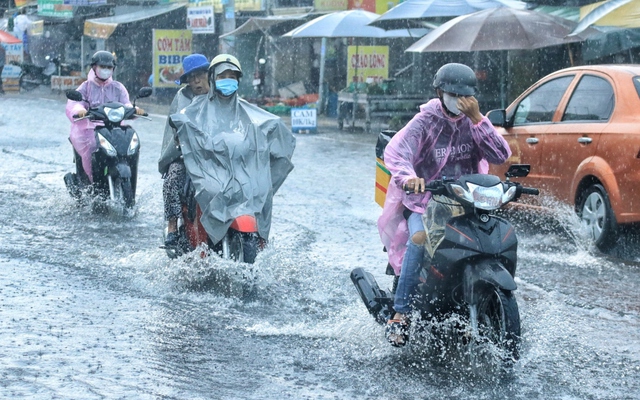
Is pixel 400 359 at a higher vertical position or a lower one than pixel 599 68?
lower

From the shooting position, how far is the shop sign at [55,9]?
41344 mm

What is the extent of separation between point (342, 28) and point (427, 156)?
54.0 ft

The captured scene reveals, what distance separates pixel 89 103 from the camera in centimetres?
1080

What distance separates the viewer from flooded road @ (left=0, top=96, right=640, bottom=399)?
498 centimetres

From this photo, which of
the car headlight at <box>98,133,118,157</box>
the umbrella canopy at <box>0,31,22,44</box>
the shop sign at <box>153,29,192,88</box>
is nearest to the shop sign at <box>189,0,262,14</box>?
the shop sign at <box>153,29,192,88</box>

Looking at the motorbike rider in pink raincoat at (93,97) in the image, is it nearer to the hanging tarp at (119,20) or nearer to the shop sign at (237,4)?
the shop sign at (237,4)

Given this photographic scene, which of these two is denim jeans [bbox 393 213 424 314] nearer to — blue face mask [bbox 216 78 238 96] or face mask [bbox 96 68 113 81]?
blue face mask [bbox 216 78 238 96]

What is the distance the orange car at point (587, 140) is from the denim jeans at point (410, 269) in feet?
10.0

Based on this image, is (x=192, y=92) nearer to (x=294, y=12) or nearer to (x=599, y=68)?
(x=599, y=68)

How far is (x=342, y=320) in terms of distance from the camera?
20.6 ft

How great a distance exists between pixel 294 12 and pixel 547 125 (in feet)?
68.8

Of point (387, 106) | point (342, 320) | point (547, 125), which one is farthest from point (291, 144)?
point (387, 106)

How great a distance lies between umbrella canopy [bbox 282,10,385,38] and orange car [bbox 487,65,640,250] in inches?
461

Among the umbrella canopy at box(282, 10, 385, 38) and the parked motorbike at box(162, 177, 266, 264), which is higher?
the umbrella canopy at box(282, 10, 385, 38)
